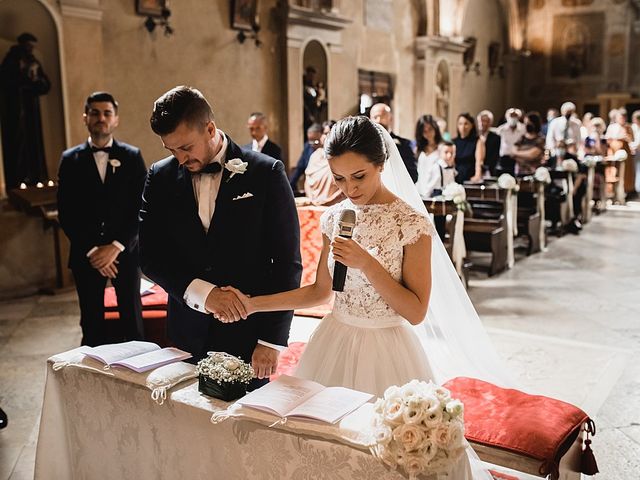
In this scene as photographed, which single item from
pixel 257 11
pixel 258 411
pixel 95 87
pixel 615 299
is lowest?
pixel 615 299

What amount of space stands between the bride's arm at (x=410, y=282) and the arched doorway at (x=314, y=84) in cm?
795

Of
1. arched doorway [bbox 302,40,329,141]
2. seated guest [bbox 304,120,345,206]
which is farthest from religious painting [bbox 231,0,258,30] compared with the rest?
seated guest [bbox 304,120,345,206]

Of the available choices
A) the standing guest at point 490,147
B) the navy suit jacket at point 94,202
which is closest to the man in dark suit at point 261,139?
the navy suit jacket at point 94,202

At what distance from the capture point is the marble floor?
3.50 meters

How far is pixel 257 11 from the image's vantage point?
8961 millimetres

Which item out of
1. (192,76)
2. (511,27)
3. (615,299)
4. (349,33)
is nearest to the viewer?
(615,299)

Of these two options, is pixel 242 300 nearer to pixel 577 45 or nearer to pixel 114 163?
pixel 114 163

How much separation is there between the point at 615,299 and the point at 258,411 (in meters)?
5.39

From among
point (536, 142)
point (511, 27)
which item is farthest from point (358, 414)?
point (511, 27)

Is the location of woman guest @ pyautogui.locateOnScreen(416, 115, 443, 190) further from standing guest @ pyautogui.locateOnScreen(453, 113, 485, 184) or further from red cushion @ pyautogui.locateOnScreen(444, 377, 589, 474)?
red cushion @ pyautogui.locateOnScreen(444, 377, 589, 474)

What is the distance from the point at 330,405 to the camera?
72.6 inches

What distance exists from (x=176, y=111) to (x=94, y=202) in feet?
7.04

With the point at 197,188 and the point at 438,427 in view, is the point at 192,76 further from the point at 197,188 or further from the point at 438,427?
the point at 438,427

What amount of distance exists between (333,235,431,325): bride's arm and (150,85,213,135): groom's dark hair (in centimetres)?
74
